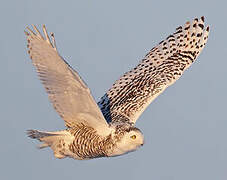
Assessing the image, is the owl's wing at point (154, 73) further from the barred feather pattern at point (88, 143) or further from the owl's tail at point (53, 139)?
the owl's tail at point (53, 139)

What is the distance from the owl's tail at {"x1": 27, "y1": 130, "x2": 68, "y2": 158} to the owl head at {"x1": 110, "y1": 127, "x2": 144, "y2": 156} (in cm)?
125

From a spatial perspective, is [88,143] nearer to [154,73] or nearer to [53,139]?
[53,139]

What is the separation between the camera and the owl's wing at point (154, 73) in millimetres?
12688

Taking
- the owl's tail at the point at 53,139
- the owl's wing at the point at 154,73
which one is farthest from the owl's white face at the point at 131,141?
the owl's wing at the point at 154,73

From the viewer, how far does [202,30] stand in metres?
14.0

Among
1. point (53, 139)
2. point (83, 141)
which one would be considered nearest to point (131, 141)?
point (83, 141)

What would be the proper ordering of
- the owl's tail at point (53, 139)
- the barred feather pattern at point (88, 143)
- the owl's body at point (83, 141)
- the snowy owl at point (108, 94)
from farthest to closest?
Result: the owl's tail at point (53, 139) < the barred feather pattern at point (88, 143) < the owl's body at point (83, 141) < the snowy owl at point (108, 94)

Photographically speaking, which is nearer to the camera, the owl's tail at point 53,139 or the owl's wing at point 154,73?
the owl's tail at point 53,139

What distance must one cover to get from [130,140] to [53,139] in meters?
1.73

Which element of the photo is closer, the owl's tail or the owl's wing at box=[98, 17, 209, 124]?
the owl's tail

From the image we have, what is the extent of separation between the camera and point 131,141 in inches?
422

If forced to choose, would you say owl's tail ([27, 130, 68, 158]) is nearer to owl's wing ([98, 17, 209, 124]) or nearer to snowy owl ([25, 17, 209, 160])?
snowy owl ([25, 17, 209, 160])

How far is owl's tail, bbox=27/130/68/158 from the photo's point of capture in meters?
11.4

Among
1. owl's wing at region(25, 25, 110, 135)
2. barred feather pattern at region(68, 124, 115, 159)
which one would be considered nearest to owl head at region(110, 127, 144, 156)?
barred feather pattern at region(68, 124, 115, 159)
